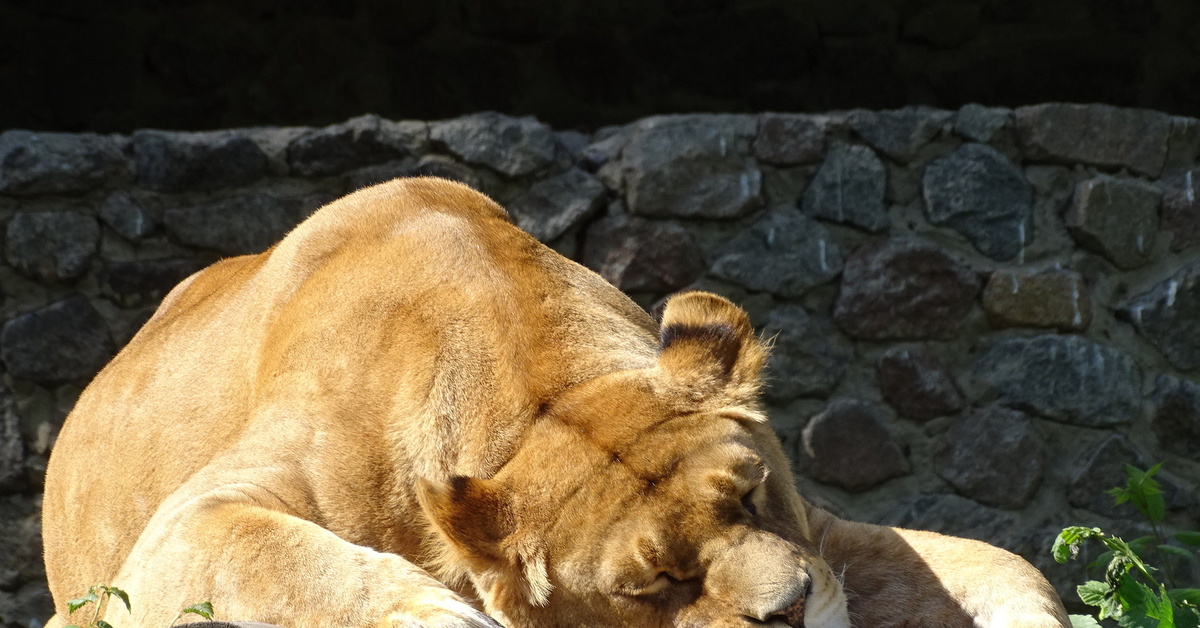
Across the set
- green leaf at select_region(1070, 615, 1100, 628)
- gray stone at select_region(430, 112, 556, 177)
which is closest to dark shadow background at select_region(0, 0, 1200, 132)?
gray stone at select_region(430, 112, 556, 177)

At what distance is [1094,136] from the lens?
4.49 metres

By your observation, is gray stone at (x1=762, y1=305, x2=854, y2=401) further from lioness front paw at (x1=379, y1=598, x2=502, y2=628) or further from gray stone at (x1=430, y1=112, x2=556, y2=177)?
lioness front paw at (x1=379, y1=598, x2=502, y2=628)

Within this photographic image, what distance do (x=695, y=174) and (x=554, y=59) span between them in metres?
1.40

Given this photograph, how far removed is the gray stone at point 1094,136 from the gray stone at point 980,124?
0.21ft

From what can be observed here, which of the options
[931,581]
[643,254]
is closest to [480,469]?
[931,581]

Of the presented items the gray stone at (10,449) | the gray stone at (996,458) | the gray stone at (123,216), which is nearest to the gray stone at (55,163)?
the gray stone at (123,216)

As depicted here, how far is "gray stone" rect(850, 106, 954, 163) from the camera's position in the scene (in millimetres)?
4457

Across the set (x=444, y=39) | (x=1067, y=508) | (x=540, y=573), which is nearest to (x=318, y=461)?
(x=540, y=573)

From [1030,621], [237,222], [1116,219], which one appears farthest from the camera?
[1116,219]

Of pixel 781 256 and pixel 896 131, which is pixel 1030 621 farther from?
pixel 896 131

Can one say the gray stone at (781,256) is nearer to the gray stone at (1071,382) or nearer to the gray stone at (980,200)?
the gray stone at (980,200)

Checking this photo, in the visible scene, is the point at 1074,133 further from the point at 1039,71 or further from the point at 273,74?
the point at 273,74

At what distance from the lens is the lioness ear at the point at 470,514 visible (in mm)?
1860

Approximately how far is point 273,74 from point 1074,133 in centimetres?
340
